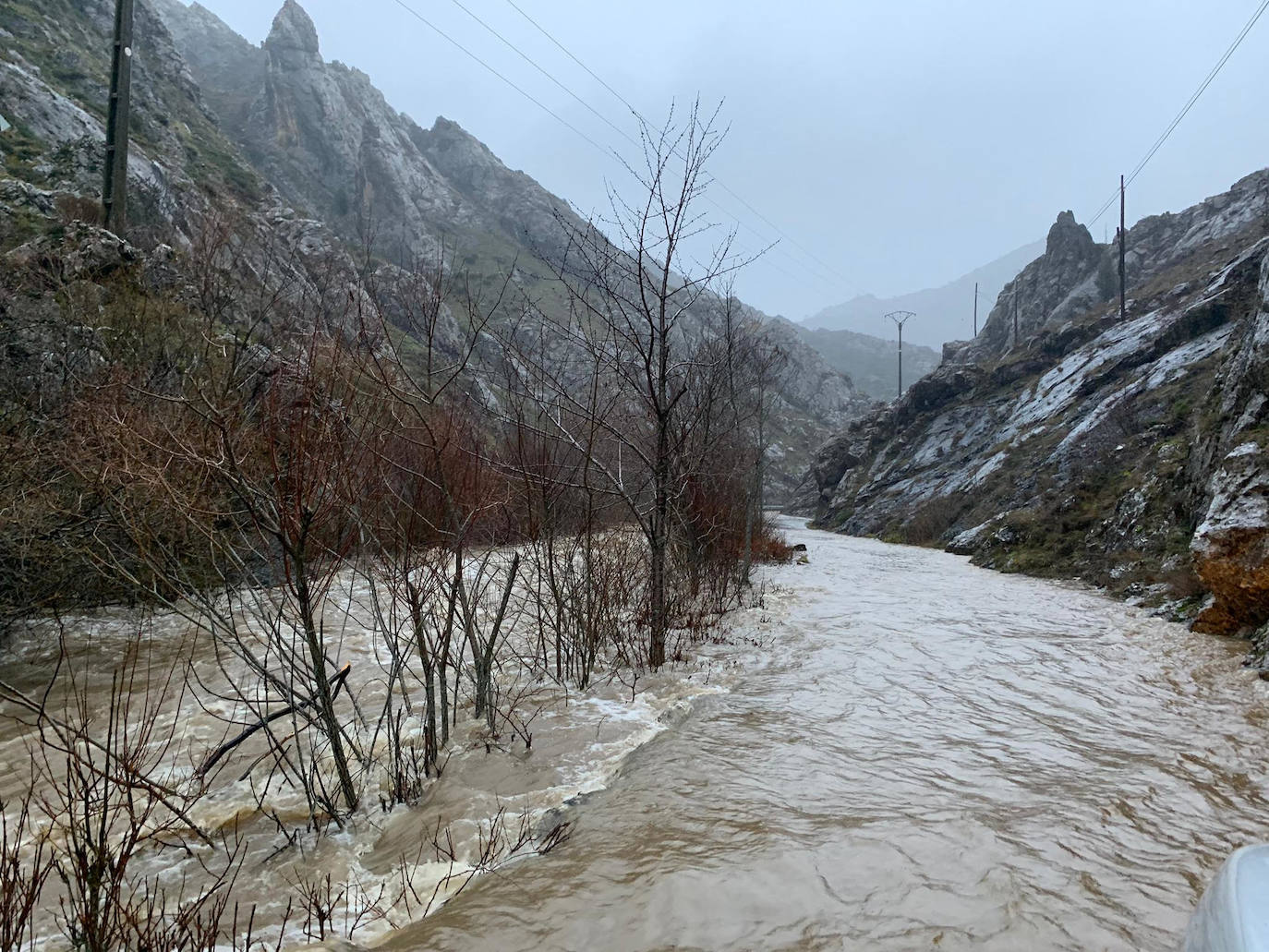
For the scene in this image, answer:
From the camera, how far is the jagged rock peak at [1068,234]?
52719 millimetres

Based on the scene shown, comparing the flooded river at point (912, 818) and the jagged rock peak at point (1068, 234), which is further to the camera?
the jagged rock peak at point (1068, 234)

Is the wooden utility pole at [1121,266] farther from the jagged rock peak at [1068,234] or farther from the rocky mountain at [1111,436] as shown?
the jagged rock peak at [1068,234]

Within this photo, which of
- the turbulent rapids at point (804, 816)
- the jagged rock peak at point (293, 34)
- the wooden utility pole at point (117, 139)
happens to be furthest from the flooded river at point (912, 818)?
the jagged rock peak at point (293, 34)

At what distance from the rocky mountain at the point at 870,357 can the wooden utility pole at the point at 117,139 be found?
14059 cm

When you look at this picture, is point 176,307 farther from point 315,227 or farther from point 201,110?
point 201,110

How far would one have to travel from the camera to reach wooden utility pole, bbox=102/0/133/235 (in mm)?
11891

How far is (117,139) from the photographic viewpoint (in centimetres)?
1184

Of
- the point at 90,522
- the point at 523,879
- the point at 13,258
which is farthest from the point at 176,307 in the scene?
the point at 523,879

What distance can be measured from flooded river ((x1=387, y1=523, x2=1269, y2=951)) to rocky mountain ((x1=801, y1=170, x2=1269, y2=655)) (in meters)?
3.25

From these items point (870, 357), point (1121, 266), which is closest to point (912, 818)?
point (1121, 266)

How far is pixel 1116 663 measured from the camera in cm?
701

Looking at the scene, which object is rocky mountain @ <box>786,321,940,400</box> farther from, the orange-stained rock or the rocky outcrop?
the orange-stained rock

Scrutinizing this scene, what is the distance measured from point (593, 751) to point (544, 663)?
4.62 feet

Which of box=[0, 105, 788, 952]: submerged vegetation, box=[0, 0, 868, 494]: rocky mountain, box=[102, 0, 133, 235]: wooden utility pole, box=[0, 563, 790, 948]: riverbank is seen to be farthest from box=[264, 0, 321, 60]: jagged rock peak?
box=[0, 563, 790, 948]: riverbank
